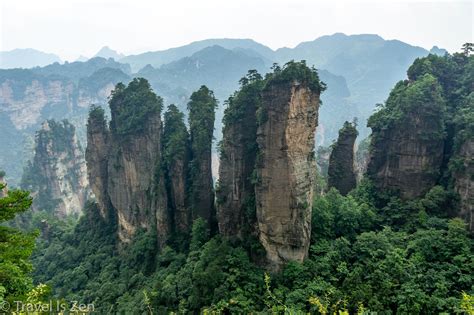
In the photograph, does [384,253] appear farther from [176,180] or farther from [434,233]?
[176,180]

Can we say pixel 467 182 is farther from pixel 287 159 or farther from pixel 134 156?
pixel 134 156

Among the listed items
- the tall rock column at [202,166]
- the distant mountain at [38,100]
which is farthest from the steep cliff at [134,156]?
the distant mountain at [38,100]

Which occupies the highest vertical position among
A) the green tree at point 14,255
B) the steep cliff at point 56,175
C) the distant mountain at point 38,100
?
the distant mountain at point 38,100

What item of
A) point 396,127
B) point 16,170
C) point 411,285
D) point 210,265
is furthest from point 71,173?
point 411,285

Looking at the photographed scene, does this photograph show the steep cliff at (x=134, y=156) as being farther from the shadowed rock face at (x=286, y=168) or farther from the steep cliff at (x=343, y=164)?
the steep cliff at (x=343, y=164)

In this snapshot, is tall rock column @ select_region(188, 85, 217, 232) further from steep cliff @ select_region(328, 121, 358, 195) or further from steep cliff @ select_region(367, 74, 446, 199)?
steep cliff @ select_region(367, 74, 446, 199)

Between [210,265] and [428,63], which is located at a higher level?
[428,63]
